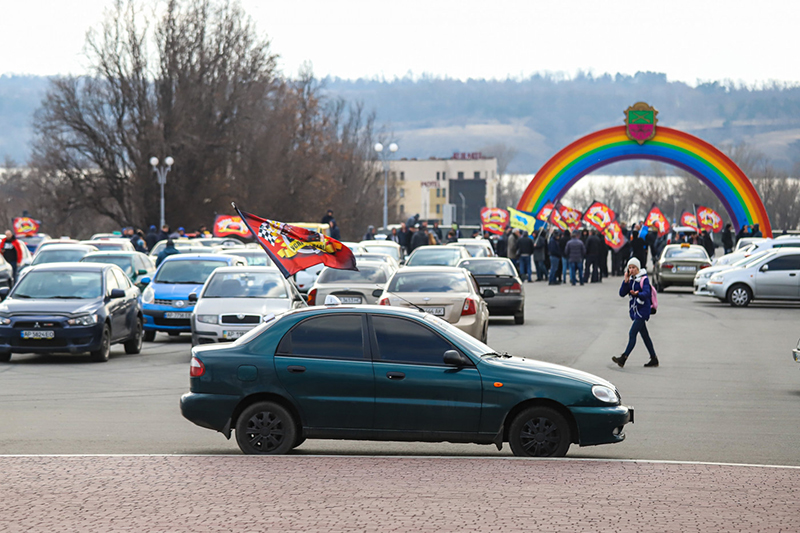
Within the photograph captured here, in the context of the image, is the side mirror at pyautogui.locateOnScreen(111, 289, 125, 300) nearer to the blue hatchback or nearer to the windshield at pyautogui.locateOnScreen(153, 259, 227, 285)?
the blue hatchback

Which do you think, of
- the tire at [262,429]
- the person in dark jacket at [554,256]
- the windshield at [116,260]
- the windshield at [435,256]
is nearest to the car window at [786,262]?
the windshield at [435,256]

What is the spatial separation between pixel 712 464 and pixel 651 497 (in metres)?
1.51

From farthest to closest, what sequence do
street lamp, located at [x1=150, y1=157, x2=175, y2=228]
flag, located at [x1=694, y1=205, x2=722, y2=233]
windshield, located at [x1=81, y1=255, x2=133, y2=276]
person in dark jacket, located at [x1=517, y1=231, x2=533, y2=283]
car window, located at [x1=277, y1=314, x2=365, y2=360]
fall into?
street lamp, located at [x1=150, y1=157, x2=175, y2=228] < flag, located at [x1=694, y1=205, x2=722, y2=233] < person in dark jacket, located at [x1=517, y1=231, x2=533, y2=283] < windshield, located at [x1=81, y1=255, x2=133, y2=276] < car window, located at [x1=277, y1=314, x2=365, y2=360]

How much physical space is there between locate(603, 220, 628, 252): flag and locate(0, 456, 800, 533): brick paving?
35002 millimetres

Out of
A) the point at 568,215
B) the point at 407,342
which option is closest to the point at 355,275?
the point at 407,342

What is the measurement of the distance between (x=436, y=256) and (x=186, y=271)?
894 centimetres

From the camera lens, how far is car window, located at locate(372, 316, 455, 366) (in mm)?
9031

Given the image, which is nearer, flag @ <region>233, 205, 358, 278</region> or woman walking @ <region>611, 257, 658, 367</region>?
flag @ <region>233, 205, 358, 278</region>

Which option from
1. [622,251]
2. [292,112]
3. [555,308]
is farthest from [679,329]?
[292,112]

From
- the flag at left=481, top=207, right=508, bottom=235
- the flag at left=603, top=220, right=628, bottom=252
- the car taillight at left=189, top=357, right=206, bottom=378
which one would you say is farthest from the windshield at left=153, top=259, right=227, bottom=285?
the flag at left=481, top=207, right=508, bottom=235

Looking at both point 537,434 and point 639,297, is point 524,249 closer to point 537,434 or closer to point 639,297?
point 639,297

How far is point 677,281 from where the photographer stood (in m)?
35.5

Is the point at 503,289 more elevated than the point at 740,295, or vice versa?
the point at 503,289

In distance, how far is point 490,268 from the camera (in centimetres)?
2466
